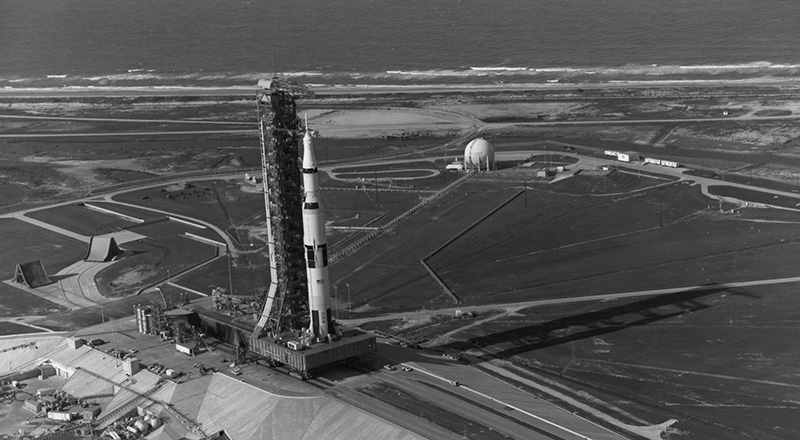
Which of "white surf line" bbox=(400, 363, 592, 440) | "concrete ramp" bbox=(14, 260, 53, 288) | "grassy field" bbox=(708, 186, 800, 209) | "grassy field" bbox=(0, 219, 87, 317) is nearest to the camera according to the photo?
"white surf line" bbox=(400, 363, 592, 440)

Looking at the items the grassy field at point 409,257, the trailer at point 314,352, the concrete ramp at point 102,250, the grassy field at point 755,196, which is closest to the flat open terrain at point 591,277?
the grassy field at point 409,257

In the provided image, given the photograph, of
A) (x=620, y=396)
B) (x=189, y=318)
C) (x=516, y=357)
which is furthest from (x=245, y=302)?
(x=620, y=396)

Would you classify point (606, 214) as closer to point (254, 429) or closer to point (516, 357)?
point (516, 357)

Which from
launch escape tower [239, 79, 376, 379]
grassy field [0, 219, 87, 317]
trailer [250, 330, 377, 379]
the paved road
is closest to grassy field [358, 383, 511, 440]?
the paved road

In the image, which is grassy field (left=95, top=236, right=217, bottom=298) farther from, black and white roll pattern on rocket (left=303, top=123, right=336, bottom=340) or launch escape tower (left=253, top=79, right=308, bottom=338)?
black and white roll pattern on rocket (left=303, top=123, right=336, bottom=340)

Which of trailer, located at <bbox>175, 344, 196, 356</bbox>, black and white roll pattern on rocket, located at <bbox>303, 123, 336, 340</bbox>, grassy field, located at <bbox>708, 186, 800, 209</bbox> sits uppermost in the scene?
black and white roll pattern on rocket, located at <bbox>303, 123, 336, 340</bbox>

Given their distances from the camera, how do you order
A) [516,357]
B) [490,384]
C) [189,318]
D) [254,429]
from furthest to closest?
[189,318]
[516,357]
[490,384]
[254,429]
